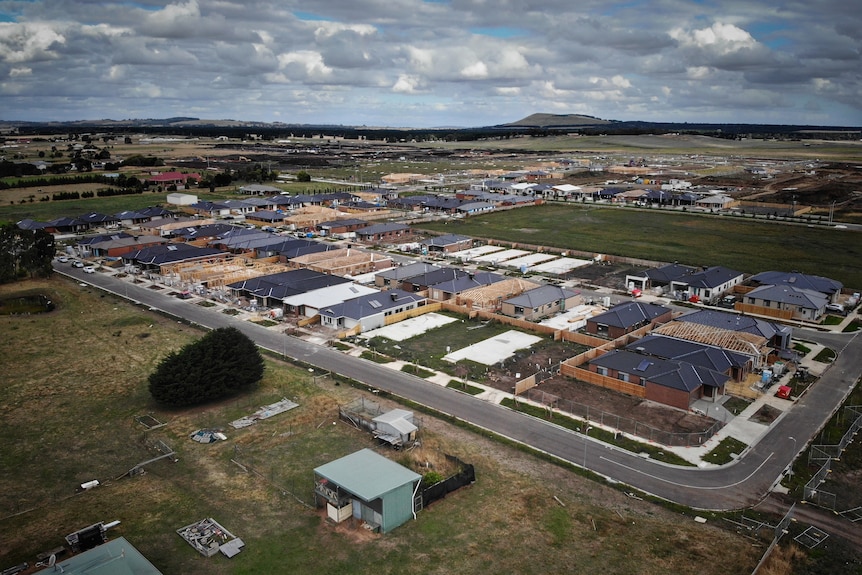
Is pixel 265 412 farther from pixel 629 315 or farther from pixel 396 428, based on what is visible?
pixel 629 315

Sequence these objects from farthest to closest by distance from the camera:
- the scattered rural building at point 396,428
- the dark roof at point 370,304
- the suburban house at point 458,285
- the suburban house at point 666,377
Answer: the suburban house at point 458,285 → the dark roof at point 370,304 → the suburban house at point 666,377 → the scattered rural building at point 396,428

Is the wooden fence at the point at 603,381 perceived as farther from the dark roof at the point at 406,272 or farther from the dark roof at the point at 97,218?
the dark roof at the point at 97,218

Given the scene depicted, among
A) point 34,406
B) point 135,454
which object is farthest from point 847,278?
point 34,406

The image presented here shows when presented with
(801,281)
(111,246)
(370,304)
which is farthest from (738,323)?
(111,246)

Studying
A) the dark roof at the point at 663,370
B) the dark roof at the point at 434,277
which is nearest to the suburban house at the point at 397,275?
the dark roof at the point at 434,277

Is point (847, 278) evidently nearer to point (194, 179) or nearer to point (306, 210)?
point (306, 210)

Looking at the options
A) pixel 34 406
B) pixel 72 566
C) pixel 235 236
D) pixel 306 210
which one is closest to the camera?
pixel 72 566

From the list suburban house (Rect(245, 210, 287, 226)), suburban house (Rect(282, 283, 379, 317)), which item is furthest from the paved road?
suburban house (Rect(245, 210, 287, 226))
